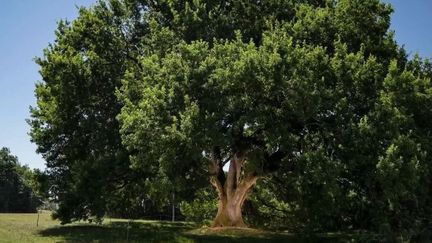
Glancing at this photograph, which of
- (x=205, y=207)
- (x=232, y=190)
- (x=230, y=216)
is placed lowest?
(x=230, y=216)

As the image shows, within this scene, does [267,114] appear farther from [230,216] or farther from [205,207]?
[205,207]

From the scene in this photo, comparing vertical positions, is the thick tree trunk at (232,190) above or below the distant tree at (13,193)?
below

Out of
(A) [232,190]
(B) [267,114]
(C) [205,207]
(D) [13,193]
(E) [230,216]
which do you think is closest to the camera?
(B) [267,114]

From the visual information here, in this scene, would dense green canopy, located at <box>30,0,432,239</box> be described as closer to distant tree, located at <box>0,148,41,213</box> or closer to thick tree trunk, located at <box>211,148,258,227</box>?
thick tree trunk, located at <box>211,148,258,227</box>

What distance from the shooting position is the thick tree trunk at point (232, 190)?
32625mm

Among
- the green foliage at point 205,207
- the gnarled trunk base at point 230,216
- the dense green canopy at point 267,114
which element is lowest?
the gnarled trunk base at point 230,216

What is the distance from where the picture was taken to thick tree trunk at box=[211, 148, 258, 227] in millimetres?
32625

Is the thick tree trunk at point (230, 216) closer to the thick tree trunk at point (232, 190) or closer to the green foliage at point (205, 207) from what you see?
the thick tree trunk at point (232, 190)

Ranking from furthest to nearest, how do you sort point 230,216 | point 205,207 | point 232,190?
1. point 205,207
2. point 232,190
3. point 230,216

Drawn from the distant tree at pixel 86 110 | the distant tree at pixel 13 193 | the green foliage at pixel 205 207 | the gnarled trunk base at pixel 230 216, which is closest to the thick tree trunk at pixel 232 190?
the gnarled trunk base at pixel 230 216

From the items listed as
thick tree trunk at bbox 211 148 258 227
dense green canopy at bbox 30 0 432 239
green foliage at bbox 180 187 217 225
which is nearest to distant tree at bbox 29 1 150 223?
dense green canopy at bbox 30 0 432 239

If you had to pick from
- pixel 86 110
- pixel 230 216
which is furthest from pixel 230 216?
pixel 86 110

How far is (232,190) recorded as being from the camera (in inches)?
1325

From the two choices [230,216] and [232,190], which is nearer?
[230,216]
